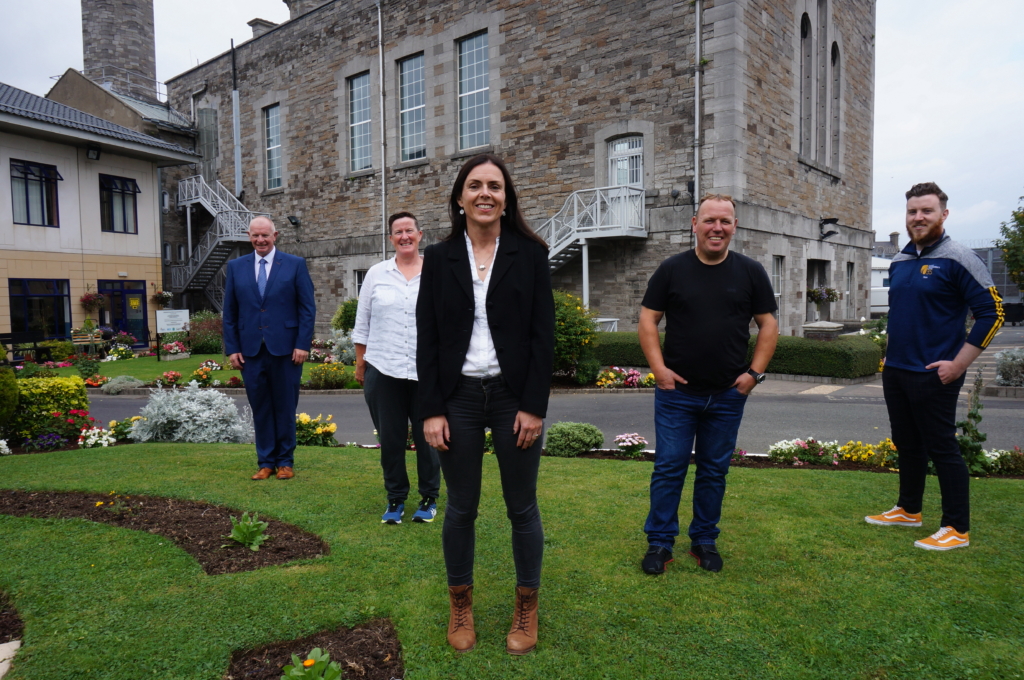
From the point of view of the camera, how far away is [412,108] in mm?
22656

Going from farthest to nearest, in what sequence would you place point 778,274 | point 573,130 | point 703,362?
point 778,274 < point 573,130 < point 703,362

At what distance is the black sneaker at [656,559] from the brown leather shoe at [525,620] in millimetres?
955

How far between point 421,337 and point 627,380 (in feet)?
36.1

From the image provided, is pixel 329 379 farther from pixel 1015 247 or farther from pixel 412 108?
pixel 1015 247

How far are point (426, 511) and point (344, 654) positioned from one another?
5.60ft

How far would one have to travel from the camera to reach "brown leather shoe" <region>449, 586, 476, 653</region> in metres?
2.86

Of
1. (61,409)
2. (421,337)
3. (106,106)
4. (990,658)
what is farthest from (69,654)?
(106,106)

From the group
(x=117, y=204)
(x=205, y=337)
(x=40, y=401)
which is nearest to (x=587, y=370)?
(x=40, y=401)

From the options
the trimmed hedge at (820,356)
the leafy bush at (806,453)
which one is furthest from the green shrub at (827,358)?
the leafy bush at (806,453)

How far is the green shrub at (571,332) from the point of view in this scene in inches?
511

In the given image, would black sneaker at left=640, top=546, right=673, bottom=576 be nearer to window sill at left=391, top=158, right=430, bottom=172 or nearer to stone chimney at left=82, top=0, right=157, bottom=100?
window sill at left=391, top=158, right=430, bottom=172

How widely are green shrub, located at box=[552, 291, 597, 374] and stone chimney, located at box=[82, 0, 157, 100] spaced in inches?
1179

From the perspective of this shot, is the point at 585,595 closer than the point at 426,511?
Yes

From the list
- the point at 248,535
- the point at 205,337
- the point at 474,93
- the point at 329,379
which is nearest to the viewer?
the point at 248,535
